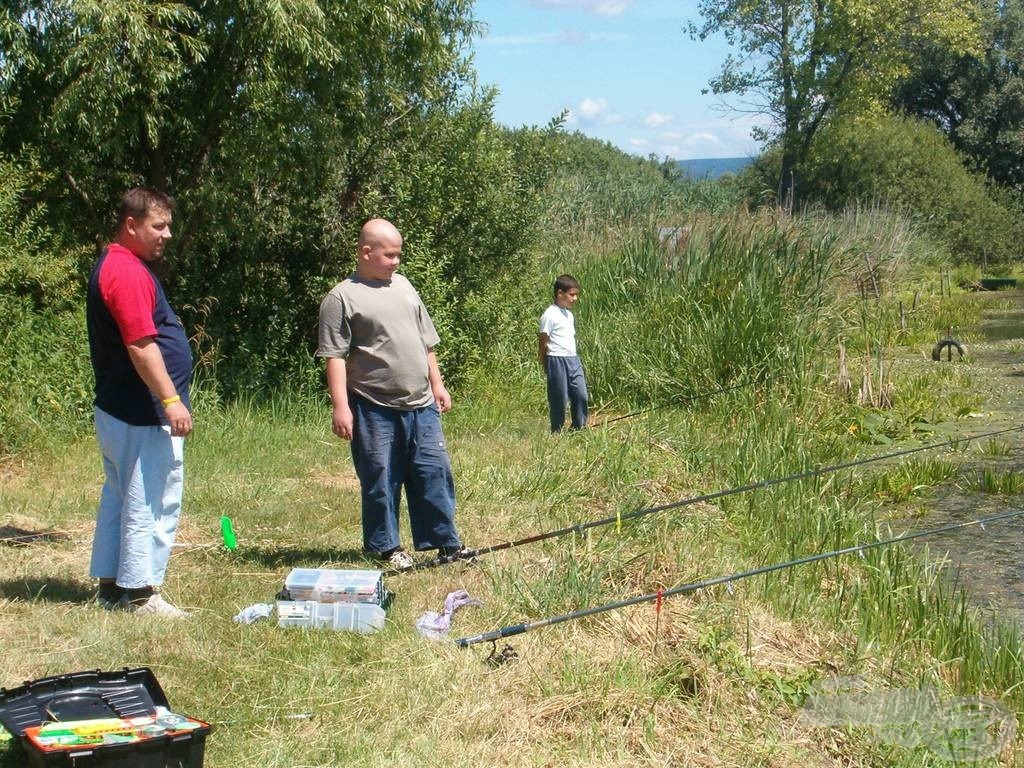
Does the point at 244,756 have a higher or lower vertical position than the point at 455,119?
lower

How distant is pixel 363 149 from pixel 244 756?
8850mm

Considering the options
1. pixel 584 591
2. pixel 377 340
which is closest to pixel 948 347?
pixel 584 591

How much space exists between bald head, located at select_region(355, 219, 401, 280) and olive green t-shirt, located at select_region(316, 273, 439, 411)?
0.28ft

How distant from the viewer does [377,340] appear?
550cm

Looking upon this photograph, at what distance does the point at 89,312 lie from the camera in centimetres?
488

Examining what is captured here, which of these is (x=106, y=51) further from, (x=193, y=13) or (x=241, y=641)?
(x=241, y=641)

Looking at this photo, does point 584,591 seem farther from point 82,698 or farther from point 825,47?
point 825,47

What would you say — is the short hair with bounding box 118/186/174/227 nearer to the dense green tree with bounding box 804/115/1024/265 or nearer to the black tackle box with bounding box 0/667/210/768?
the black tackle box with bounding box 0/667/210/768

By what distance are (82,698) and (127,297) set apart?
1613 millimetres

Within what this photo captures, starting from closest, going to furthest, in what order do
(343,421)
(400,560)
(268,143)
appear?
1. (343,421)
2. (400,560)
3. (268,143)

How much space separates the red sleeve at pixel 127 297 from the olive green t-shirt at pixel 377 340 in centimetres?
92

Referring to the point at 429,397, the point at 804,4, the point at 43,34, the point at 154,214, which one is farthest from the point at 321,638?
the point at 804,4

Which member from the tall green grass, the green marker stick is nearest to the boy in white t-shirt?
the tall green grass

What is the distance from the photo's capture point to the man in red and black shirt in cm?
476
